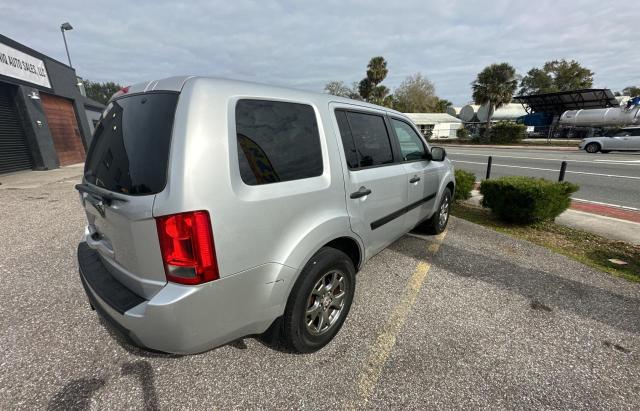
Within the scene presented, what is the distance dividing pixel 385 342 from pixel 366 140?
1.71 metres

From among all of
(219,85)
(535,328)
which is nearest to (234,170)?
(219,85)

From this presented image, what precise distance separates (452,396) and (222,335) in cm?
148

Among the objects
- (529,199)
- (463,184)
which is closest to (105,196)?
(529,199)

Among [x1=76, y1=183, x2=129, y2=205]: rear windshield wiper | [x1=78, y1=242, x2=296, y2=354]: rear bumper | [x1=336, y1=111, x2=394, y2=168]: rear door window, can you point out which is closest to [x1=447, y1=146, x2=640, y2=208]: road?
[x1=336, y1=111, x2=394, y2=168]: rear door window

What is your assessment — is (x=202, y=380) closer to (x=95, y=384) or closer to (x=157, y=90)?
(x=95, y=384)

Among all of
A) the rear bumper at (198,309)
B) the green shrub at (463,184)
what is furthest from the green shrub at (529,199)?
the rear bumper at (198,309)

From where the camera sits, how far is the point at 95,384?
199cm

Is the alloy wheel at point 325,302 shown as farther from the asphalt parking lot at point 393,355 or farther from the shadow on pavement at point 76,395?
the shadow on pavement at point 76,395

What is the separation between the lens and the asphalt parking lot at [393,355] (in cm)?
191

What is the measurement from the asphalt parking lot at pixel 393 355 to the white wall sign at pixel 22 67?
1107cm

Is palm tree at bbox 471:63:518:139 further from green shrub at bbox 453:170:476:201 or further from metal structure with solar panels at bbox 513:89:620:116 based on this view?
green shrub at bbox 453:170:476:201

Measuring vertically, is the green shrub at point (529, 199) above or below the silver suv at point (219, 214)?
below

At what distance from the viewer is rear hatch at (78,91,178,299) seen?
1556mm

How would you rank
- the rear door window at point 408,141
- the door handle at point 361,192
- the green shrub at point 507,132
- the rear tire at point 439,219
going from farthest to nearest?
the green shrub at point 507,132
the rear tire at point 439,219
the rear door window at point 408,141
the door handle at point 361,192
